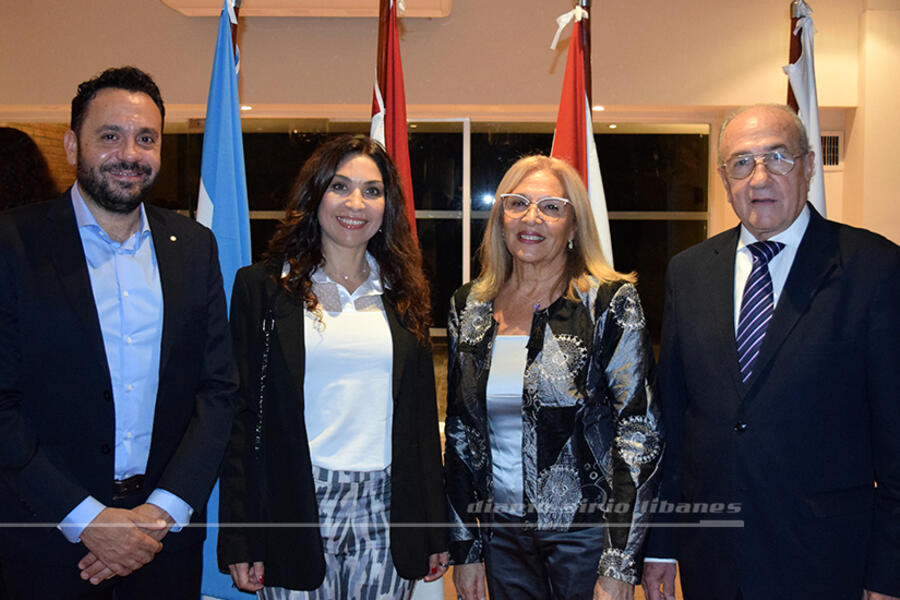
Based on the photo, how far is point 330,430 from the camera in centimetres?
200

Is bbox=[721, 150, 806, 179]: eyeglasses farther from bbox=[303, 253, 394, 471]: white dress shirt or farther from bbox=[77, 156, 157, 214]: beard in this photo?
bbox=[77, 156, 157, 214]: beard

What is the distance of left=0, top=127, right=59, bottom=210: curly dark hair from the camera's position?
2383 millimetres

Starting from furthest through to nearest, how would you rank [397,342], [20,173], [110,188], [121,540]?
1. [20,173]
2. [397,342]
3. [110,188]
4. [121,540]

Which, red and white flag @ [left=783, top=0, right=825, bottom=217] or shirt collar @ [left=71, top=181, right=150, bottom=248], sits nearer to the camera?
shirt collar @ [left=71, top=181, right=150, bottom=248]

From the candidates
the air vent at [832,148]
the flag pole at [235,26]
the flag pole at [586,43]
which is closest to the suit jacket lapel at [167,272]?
the flag pole at [235,26]

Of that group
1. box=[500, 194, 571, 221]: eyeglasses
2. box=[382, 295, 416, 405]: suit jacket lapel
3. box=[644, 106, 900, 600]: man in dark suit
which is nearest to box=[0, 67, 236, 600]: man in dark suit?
box=[382, 295, 416, 405]: suit jacket lapel

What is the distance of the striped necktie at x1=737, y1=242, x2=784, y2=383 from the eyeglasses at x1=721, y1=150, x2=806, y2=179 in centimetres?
20

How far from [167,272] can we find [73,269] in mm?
234

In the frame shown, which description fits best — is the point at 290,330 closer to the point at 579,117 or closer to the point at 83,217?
the point at 83,217

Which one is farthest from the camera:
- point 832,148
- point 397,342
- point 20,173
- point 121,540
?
point 832,148

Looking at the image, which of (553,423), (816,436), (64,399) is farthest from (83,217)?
(816,436)

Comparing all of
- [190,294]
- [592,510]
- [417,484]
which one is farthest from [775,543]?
[190,294]

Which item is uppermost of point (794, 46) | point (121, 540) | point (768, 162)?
point (794, 46)

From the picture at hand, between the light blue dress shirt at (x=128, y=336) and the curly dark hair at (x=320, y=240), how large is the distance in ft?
1.21
